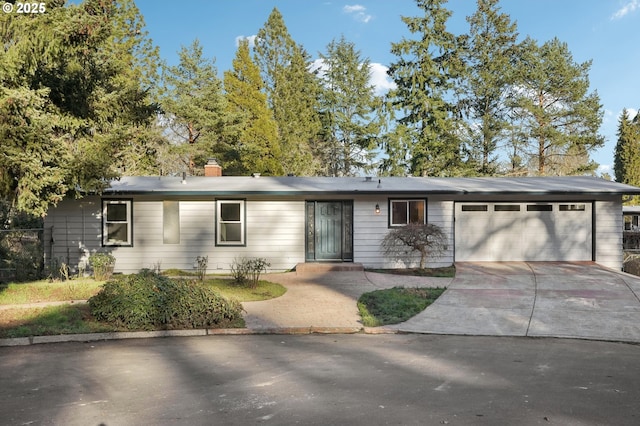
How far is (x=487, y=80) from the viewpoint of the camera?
102 feet

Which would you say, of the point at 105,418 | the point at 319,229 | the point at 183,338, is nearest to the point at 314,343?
the point at 183,338

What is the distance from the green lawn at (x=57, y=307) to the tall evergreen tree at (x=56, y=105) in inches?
74.2

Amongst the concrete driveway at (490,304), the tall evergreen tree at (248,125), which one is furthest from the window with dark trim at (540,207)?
the tall evergreen tree at (248,125)

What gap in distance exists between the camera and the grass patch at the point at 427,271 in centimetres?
1376

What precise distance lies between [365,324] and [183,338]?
3.22m

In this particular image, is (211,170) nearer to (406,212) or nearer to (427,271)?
(406,212)

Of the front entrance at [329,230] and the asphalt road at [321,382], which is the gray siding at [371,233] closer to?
the front entrance at [329,230]

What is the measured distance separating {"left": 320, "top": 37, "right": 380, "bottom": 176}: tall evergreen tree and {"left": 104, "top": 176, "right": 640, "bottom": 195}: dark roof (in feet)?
66.5

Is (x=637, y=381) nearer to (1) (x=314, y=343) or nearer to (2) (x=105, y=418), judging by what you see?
(1) (x=314, y=343)

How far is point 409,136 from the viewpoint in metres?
32.2

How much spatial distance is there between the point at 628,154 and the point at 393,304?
125 feet

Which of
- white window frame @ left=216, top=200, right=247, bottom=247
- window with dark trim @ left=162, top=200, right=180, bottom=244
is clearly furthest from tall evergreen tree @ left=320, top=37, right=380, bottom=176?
window with dark trim @ left=162, top=200, right=180, bottom=244

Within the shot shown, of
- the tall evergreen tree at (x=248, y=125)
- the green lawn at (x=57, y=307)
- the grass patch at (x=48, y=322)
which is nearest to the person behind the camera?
the grass patch at (x=48, y=322)

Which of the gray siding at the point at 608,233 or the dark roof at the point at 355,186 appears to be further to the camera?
the gray siding at the point at 608,233
